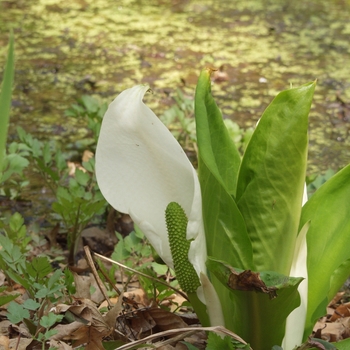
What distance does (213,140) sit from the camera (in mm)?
1045

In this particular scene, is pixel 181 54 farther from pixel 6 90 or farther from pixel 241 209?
pixel 6 90

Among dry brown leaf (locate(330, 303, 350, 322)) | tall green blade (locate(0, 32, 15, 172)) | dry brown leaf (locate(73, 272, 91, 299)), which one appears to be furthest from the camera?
dry brown leaf (locate(330, 303, 350, 322))

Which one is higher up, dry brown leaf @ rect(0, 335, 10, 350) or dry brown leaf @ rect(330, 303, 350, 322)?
dry brown leaf @ rect(0, 335, 10, 350)

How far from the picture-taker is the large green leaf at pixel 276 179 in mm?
920

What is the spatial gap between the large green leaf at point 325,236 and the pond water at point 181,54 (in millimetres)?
1129

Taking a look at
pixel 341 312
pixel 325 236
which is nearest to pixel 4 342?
pixel 325 236

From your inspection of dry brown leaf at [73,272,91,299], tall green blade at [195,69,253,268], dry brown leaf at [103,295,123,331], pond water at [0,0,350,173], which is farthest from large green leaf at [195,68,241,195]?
pond water at [0,0,350,173]

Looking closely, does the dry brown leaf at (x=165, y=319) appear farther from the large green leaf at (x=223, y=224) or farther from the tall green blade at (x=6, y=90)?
the tall green blade at (x=6, y=90)

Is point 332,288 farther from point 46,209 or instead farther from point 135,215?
point 46,209

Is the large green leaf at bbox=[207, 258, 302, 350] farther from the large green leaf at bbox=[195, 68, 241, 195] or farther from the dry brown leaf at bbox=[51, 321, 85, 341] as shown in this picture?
the dry brown leaf at bbox=[51, 321, 85, 341]

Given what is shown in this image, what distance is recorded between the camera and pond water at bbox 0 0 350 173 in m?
2.60

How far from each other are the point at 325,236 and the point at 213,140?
0.28 metres

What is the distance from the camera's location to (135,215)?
105 centimetres

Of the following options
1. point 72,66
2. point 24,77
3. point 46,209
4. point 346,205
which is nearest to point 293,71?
point 72,66
